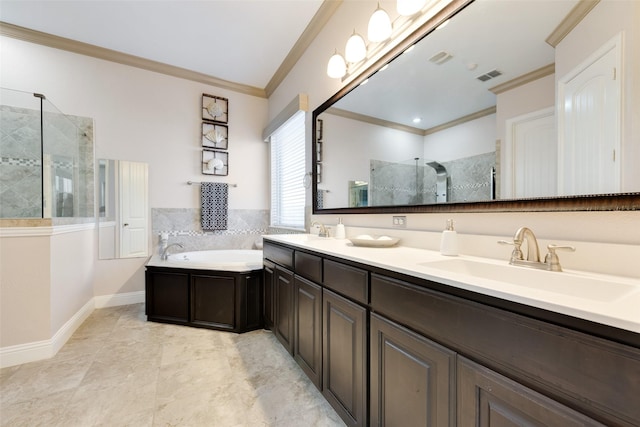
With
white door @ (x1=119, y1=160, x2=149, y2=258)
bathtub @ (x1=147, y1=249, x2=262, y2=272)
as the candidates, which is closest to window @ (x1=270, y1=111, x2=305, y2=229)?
bathtub @ (x1=147, y1=249, x2=262, y2=272)

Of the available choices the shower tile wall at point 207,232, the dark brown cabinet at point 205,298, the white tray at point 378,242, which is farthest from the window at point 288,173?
the white tray at point 378,242

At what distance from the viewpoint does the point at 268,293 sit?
2.37 metres

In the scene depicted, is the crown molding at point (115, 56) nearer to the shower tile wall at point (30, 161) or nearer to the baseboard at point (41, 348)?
the shower tile wall at point (30, 161)

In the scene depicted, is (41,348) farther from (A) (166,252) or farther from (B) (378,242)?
(B) (378,242)

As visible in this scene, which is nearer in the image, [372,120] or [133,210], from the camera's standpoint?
[372,120]

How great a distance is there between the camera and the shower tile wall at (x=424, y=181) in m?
Result: 1.29

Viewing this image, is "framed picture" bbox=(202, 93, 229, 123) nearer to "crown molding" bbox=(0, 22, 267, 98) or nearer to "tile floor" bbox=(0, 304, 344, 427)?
"crown molding" bbox=(0, 22, 267, 98)

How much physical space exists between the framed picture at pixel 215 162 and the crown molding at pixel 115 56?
928mm

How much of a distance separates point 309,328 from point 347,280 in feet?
1.82

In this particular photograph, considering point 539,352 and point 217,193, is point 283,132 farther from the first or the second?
point 539,352

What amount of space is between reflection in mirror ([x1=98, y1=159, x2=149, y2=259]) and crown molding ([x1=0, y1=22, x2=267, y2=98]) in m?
1.20

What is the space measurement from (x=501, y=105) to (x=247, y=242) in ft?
11.0

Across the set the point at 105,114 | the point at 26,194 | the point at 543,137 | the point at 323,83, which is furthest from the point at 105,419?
the point at 105,114

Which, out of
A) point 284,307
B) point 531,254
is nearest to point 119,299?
point 284,307
